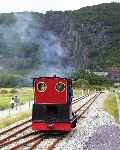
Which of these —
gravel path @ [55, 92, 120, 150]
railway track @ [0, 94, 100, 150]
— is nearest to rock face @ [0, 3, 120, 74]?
gravel path @ [55, 92, 120, 150]

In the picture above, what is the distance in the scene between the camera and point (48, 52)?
1264 inches

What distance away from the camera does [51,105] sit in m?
21.3

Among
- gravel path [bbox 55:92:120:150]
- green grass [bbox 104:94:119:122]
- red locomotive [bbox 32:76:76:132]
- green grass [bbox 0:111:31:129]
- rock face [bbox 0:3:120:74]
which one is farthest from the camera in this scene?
green grass [bbox 104:94:119:122]

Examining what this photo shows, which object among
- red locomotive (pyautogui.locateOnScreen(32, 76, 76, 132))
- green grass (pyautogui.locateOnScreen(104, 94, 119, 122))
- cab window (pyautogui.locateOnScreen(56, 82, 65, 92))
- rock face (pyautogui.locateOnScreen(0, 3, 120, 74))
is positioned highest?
rock face (pyautogui.locateOnScreen(0, 3, 120, 74))

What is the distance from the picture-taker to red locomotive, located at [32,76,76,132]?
69.4ft

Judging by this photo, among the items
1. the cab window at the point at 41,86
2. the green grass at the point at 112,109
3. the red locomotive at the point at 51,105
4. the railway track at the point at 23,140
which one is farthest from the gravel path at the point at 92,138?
the green grass at the point at 112,109

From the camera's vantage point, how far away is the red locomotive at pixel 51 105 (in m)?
21.2

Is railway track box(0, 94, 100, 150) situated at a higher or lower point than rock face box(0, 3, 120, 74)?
lower

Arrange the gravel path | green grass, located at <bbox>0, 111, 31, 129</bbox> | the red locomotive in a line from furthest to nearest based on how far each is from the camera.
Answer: green grass, located at <bbox>0, 111, 31, 129</bbox> < the red locomotive < the gravel path

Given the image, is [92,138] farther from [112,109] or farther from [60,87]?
[112,109]

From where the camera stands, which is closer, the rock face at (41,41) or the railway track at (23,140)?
the railway track at (23,140)

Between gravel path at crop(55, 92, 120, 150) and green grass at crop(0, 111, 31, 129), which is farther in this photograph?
green grass at crop(0, 111, 31, 129)

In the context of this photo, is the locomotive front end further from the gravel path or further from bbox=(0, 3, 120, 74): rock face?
bbox=(0, 3, 120, 74): rock face

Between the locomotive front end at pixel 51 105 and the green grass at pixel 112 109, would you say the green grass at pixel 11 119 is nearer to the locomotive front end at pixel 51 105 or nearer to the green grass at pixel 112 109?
the locomotive front end at pixel 51 105
